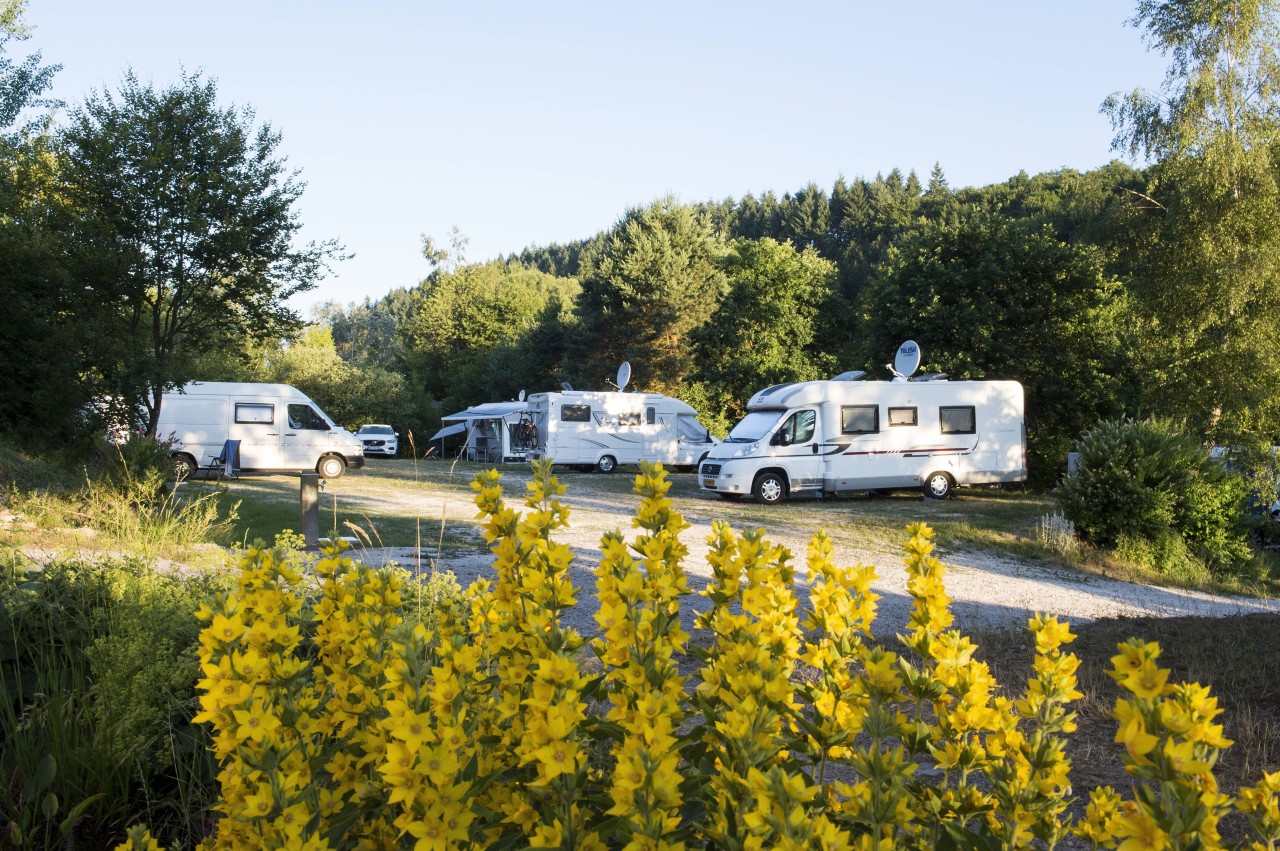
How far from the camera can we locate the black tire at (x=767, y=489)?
58.7 ft

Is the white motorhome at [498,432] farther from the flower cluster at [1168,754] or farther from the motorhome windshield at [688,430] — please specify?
the flower cluster at [1168,754]

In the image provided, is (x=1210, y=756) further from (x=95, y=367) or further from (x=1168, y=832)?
(x=95, y=367)

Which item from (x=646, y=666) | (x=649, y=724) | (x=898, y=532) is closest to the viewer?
(x=649, y=724)

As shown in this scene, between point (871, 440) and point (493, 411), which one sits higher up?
point (493, 411)

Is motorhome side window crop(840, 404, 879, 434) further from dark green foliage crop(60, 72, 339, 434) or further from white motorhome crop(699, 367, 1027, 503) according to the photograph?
dark green foliage crop(60, 72, 339, 434)

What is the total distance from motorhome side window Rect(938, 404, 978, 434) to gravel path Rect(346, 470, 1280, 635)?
23.9 ft

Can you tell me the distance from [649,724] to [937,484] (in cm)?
1853

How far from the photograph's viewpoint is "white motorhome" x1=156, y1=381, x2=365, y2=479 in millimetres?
22125

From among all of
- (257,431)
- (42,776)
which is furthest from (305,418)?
(42,776)

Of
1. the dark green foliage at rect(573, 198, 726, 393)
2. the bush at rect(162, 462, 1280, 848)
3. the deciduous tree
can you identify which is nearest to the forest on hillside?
the deciduous tree

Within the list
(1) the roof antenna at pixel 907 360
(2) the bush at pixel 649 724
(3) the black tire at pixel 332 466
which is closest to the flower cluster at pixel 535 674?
(2) the bush at pixel 649 724

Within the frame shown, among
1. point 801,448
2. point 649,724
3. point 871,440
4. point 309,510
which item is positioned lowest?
point 309,510

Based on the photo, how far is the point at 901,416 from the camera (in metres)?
18.6

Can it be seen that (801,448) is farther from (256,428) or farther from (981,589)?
(256,428)
